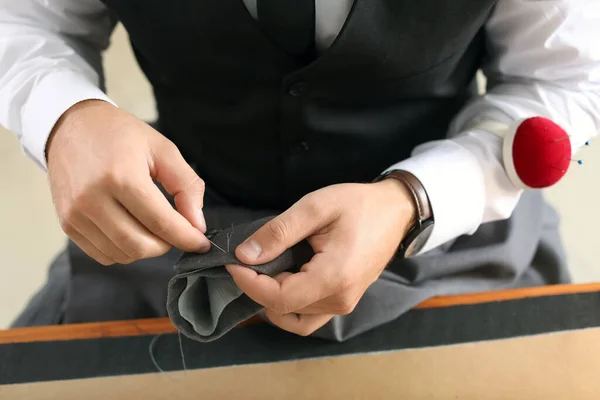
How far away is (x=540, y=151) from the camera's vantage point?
0.56 meters

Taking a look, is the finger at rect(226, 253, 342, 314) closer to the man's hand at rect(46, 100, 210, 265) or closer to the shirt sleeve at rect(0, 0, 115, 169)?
the man's hand at rect(46, 100, 210, 265)

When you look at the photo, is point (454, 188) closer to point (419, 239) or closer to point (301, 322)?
point (419, 239)

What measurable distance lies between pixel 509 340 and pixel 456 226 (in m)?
0.13

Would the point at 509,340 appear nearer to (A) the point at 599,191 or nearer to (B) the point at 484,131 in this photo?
(B) the point at 484,131

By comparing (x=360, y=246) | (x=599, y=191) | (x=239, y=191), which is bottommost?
(x=599, y=191)

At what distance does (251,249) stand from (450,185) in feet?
0.76

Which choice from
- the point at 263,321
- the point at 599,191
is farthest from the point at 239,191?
the point at 599,191

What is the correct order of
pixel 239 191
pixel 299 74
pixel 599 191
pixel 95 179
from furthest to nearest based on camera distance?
1. pixel 599 191
2. pixel 239 191
3. pixel 299 74
4. pixel 95 179

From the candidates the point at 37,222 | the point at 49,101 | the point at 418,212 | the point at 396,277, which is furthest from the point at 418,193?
the point at 37,222

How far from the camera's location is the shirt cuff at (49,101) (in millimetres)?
525

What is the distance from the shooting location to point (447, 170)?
58 cm

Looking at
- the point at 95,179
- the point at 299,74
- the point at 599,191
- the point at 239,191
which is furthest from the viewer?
the point at 599,191

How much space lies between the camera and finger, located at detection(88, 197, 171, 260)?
0.45m

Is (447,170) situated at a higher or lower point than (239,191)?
higher
